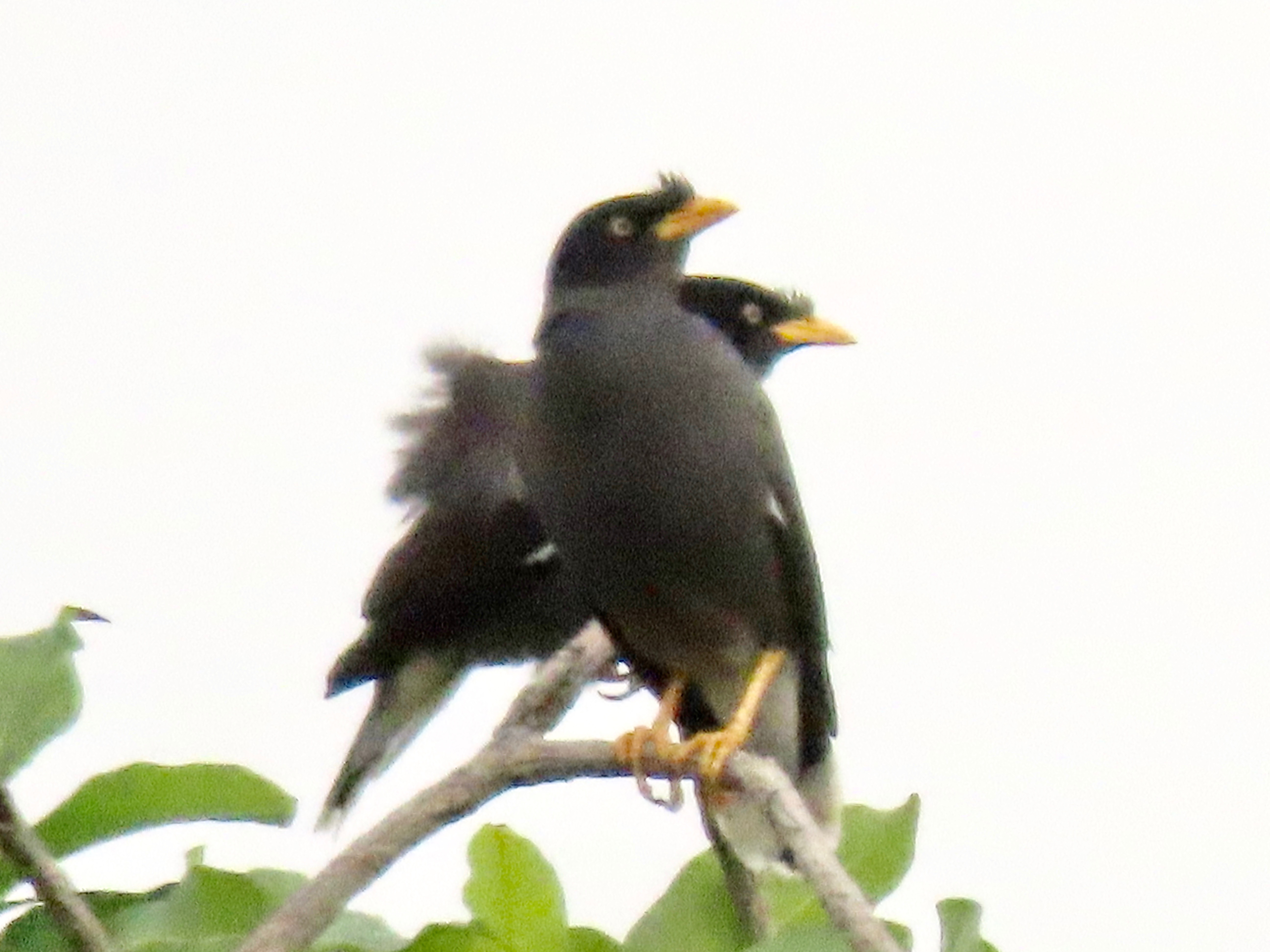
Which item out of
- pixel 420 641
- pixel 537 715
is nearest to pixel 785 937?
pixel 537 715

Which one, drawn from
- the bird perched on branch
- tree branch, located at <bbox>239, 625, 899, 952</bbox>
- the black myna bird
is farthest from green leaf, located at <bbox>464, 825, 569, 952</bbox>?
the black myna bird

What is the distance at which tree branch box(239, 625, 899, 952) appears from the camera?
1.56 meters

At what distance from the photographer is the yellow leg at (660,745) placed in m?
2.54

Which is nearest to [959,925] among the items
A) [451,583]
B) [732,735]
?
[732,735]

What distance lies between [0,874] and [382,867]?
378 millimetres

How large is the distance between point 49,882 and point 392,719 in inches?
118

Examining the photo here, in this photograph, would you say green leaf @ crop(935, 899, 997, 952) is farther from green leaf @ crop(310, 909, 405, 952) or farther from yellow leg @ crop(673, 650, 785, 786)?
yellow leg @ crop(673, 650, 785, 786)

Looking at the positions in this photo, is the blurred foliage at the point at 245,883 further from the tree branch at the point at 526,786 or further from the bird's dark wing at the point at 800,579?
the bird's dark wing at the point at 800,579

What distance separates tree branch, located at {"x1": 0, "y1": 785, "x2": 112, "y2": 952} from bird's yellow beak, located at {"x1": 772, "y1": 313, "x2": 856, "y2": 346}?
2.25 m

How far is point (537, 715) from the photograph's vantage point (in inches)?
103

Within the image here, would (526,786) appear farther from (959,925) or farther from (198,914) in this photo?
(959,925)

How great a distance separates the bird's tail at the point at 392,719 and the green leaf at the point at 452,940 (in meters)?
2.84

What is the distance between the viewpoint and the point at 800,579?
2.93 meters

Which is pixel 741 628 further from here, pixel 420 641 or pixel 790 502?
pixel 420 641
